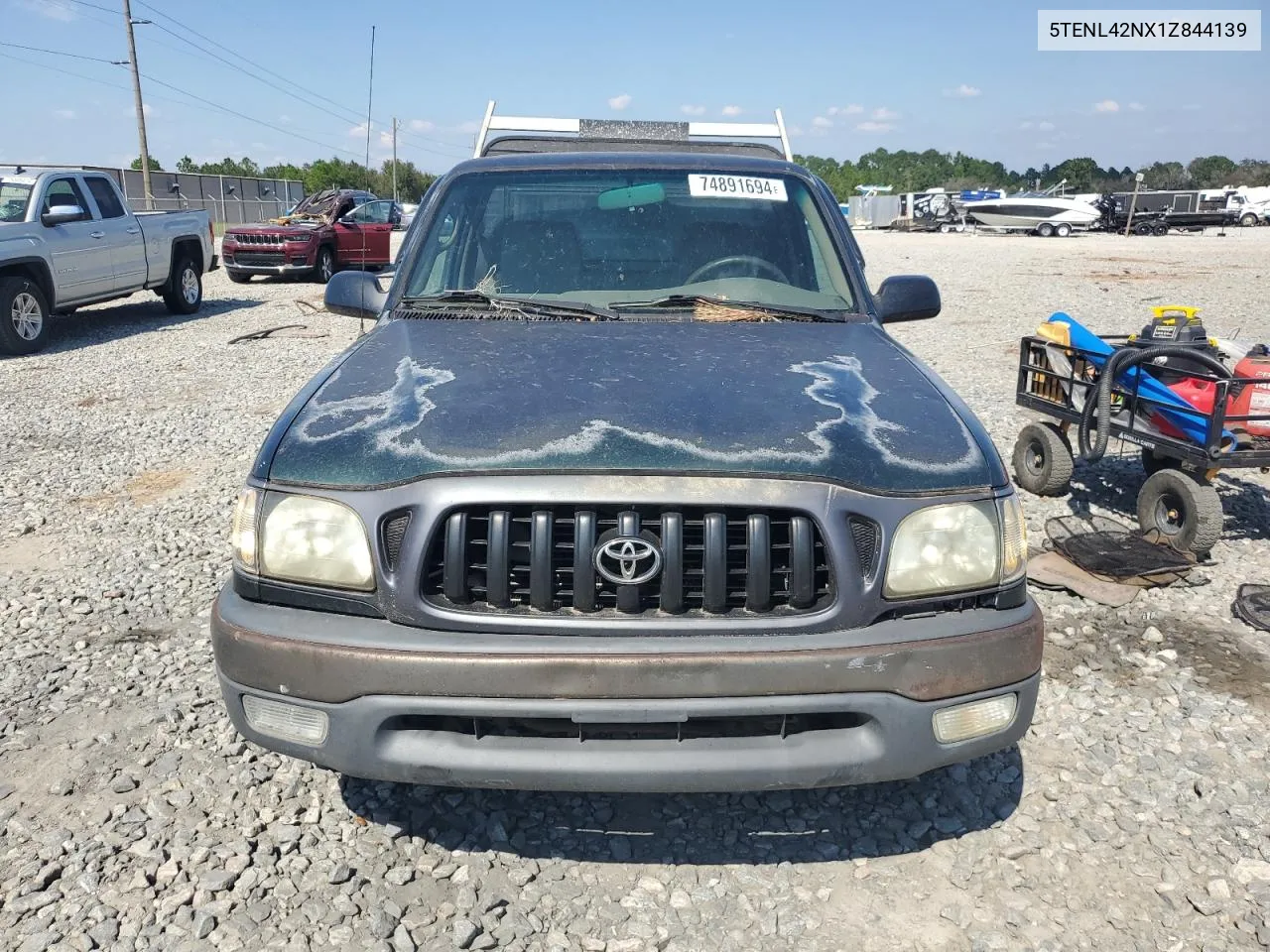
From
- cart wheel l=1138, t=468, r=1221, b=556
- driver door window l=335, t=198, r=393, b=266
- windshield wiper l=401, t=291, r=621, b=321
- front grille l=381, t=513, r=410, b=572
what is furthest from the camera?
driver door window l=335, t=198, r=393, b=266

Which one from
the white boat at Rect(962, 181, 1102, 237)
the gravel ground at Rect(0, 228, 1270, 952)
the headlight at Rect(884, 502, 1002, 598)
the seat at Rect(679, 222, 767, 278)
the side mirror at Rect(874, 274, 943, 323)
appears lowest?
the gravel ground at Rect(0, 228, 1270, 952)

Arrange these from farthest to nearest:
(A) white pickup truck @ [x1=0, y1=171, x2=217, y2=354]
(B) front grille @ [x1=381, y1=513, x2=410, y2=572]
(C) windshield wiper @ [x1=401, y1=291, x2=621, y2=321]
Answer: (A) white pickup truck @ [x1=0, y1=171, x2=217, y2=354] → (C) windshield wiper @ [x1=401, y1=291, x2=621, y2=321] → (B) front grille @ [x1=381, y1=513, x2=410, y2=572]

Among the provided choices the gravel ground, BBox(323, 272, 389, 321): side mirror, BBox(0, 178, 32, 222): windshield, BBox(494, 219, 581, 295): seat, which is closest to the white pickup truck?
BBox(0, 178, 32, 222): windshield

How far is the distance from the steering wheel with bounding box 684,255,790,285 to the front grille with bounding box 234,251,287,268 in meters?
15.9

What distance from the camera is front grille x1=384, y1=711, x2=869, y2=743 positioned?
7.18 feet

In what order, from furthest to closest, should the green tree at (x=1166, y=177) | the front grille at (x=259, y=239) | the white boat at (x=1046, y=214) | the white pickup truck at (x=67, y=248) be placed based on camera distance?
1. the green tree at (x=1166, y=177)
2. the white boat at (x=1046, y=214)
3. the front grille at (x=259, y=239)
4. the white pickup truck at (x=67, y=248)

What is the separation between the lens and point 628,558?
2.12 m

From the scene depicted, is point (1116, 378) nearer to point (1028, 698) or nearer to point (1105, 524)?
point (1105, 524)

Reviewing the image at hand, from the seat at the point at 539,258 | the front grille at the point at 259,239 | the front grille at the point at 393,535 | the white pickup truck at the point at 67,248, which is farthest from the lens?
the front grille at the point at 259,239

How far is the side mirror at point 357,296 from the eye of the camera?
369 centimetres

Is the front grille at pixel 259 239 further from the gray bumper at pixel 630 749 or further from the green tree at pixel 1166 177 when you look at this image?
the green tree at pixel 1166 177

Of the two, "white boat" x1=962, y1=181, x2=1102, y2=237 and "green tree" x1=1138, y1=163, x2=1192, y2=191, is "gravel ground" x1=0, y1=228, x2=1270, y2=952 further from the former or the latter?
"green tree" x1=1138, y1=163, x2=1192, y2=191

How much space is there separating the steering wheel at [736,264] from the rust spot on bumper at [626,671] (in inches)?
74.0

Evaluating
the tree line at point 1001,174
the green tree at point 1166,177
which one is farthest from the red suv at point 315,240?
the green tree at point 1166,177
